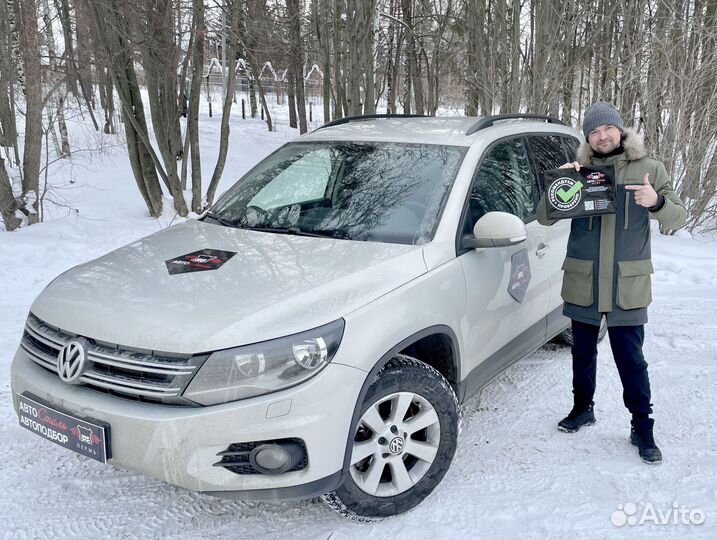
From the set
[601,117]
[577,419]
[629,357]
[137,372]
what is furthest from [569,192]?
[137,372]

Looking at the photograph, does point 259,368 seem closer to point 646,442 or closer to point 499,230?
point 499,230

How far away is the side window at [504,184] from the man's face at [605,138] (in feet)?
1.89

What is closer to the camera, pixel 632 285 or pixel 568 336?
pixel 632 285

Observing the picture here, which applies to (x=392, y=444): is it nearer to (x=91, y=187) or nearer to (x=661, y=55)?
(x=661, y=55)

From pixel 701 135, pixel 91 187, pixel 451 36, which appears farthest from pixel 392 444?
pixel 451 36

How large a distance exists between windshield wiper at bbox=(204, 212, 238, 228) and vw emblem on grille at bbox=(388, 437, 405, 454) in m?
1.52

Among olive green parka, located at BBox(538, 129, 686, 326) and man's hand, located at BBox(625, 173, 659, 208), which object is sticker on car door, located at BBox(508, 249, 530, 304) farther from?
man's hand, located at BBox(625, 173, 659, 208)

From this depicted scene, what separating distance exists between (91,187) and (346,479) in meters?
11.7

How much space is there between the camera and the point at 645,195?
293 centimetres

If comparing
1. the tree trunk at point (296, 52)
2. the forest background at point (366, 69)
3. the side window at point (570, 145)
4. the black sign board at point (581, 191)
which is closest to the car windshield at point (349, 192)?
the black sign board at point (581, 191)

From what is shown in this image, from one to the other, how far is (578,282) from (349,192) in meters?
1.29

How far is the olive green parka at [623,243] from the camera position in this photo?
10.1 feet

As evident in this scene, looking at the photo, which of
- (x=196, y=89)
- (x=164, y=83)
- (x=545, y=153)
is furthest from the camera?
(x=196, y=89)

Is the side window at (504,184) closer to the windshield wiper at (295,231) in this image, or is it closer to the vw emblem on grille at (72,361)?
the windshield wiper at (295,231)
